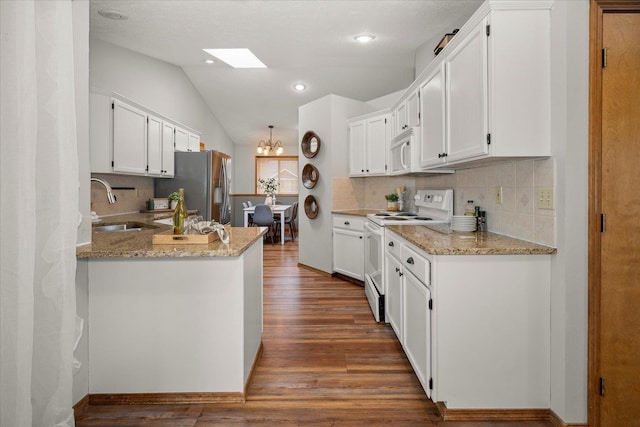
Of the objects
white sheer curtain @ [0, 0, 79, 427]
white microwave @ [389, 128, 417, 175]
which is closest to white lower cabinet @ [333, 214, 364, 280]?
white microwave @ [389, 128, 417, 175]

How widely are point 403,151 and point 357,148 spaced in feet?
4.93

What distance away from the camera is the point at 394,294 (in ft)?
9.44

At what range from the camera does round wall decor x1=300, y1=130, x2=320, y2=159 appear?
544 cm

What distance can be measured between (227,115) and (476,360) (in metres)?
7.70

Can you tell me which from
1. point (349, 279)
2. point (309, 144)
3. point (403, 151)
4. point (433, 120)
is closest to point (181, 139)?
point (309, 144)

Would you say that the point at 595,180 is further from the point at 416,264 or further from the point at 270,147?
the point at 270,147

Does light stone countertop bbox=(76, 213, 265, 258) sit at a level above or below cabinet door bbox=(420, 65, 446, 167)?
below

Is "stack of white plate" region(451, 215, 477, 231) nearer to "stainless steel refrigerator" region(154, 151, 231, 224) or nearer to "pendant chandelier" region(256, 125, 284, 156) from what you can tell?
"stainless steel refrigerator" region(154, 151, 231, 224)

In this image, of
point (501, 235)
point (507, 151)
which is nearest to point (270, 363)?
point (501, 235)

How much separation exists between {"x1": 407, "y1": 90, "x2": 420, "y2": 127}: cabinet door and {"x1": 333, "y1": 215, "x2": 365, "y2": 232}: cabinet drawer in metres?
1.38

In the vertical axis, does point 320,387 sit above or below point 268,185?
below

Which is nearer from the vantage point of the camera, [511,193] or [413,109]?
[511,193]

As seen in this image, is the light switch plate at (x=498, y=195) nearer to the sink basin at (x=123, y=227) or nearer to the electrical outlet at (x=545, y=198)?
the electrical outlet at (x=545, y=198)

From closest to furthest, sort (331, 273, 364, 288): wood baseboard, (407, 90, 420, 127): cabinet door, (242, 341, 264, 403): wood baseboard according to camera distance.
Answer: (242, 341, 264, 403): wood baseboard → (407, 90, 420, 127): cabinet door → (331, 273, 364, 288): wood baseboard
